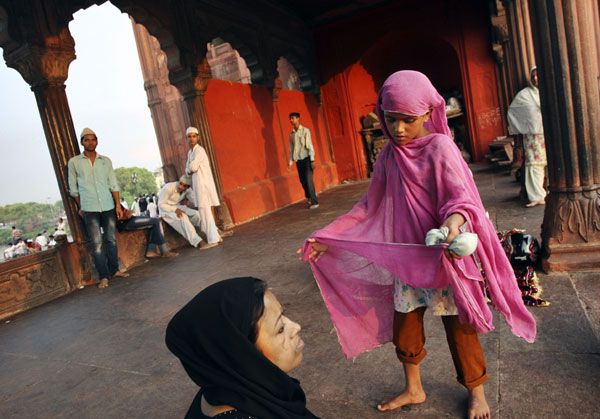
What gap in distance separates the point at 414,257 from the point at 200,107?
6.77 meters

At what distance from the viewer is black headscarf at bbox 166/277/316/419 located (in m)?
1.06

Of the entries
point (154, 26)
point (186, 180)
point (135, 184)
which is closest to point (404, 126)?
point (186, 180)

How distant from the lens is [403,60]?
1395 cm

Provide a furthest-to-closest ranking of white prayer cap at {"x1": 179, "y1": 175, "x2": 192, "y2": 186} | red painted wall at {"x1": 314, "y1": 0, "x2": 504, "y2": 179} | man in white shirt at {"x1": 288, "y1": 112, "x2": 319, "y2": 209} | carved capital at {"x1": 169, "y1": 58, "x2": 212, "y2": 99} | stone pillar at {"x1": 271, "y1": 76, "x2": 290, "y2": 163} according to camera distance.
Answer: red painted wall at {"x1": 314, "y1": 0, "x2": 504, "y2": 179} → stone pillar at {"x1": 271, "y1": 76, "x2": 290, "y2": 163} → man in white shirt at {"x1": 288, "y1": 112, "x2": 319, "y2": 209} → carved capital at {"x1": 169, "y1": 58, "x2": 212, "y2": 99} → white prayer cap at {"x1": 179, "y1": 175, "x2": 192, "y2": 186}

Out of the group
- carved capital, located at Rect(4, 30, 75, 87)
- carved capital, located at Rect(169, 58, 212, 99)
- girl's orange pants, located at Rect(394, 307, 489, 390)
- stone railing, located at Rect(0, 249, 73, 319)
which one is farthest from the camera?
carved capital, located at Rect(169, 58, 212, 99)

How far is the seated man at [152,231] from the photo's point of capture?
20.3ft

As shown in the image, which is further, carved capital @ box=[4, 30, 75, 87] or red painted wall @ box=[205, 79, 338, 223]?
red painted wall @ box=[205, 79, 338, 223]

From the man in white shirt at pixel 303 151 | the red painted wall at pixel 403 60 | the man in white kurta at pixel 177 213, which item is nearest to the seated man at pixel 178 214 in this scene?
the man in white kurta at pixel 177 213

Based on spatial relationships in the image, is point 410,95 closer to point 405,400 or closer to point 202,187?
point 405,400

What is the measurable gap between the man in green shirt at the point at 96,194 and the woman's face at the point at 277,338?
4.96 m

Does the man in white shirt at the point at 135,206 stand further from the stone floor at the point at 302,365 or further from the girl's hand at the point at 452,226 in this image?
the girl's hand at the point at 452,226

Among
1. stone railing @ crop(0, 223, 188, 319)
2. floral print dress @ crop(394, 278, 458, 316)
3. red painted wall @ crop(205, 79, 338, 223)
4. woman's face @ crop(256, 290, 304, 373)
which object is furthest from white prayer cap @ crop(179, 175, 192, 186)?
woman's face @ crop(256, 290, 304, 373)

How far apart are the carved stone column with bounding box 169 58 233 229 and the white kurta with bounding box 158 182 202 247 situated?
89cm

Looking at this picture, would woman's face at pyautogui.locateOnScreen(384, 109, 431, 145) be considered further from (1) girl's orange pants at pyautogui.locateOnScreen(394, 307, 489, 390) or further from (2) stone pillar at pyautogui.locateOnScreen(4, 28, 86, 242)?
(2) stone pillar at pyautogui.locateOnScreen(4, 28, 86, 242)
